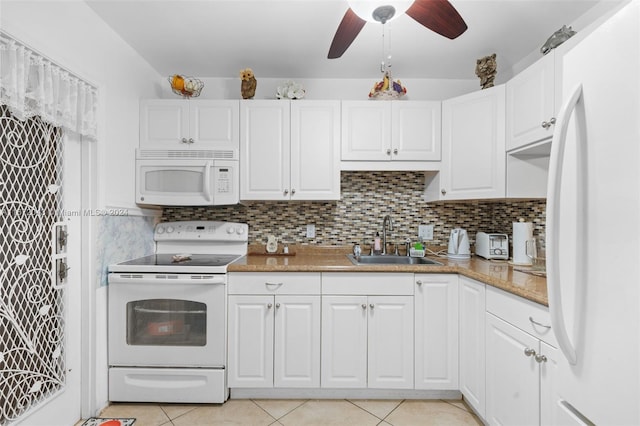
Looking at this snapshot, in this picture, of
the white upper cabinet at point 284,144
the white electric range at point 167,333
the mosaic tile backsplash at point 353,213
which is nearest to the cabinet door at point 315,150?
the white upper cabinet at point 284,144

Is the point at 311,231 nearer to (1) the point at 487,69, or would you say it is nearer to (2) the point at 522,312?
(2) the point at 522,312

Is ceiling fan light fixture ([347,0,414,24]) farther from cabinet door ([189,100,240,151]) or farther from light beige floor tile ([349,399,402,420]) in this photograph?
light beige floor tile ([349,399,402,420])

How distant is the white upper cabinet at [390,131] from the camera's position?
89.1 inches

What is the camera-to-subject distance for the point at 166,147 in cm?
225

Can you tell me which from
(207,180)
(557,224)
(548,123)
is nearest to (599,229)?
(557,224)

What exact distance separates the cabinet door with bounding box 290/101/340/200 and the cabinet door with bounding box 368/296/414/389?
0.84 metres

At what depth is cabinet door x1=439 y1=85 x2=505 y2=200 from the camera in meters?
2.02

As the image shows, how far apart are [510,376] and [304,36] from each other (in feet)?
7.37

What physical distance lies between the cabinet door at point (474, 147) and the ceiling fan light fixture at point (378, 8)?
3.62ft

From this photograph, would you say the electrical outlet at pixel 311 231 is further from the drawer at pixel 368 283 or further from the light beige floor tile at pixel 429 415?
the light beige floor tile at pixel 429 415

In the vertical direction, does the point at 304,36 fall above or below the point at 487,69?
above

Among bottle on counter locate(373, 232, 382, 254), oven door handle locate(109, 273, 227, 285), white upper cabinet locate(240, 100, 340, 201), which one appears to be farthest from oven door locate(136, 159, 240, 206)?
bottle on counter locate(373, 232, 382, 254)

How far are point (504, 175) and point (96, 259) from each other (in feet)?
8.50

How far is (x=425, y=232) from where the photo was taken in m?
2.56
